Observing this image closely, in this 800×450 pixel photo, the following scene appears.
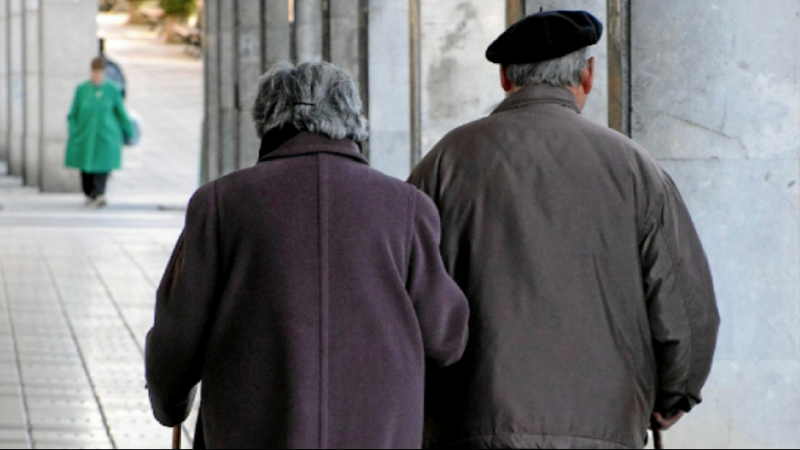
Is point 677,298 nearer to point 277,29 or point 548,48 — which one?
point 548,48

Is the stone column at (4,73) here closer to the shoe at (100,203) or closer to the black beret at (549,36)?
the shoe at (100,203)

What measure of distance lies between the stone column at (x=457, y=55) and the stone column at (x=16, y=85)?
15.1 m

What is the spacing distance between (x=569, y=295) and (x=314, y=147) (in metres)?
0.66

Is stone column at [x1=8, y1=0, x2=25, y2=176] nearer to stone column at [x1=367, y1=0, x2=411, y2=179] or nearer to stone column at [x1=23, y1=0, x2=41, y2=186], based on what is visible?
stone column at [x1=23, y1=0, x2=41, y2=186]

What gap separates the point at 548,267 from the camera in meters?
3.35

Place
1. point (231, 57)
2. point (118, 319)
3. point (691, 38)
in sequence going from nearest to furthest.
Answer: point (691, 38), point (118, 319), point (231, 57)

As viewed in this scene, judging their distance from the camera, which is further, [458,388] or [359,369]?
[458,388]

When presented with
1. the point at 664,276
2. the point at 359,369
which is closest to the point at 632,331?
the point at 664,276

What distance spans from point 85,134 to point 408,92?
8.77 m

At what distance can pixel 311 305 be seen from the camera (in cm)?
300

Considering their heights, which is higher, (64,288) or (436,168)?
(436,168)

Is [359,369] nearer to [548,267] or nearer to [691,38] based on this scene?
[548,267]

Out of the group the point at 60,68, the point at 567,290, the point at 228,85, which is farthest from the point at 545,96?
the point at 60,68

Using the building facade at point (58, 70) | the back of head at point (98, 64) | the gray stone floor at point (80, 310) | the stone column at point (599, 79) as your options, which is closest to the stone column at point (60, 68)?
the building facade at point (58, 70)
